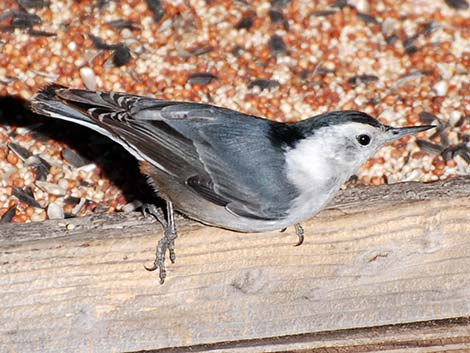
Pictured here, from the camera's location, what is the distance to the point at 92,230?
2725 millimetres

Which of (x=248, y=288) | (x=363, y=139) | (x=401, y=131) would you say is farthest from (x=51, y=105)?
(x=401, y=131)

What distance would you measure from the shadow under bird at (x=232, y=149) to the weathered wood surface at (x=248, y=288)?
0.19m

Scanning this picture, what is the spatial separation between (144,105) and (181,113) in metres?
0.13

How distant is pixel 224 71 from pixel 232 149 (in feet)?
2.58

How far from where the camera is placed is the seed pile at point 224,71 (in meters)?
3.43

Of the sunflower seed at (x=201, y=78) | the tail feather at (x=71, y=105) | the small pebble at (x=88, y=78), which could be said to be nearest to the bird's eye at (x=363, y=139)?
the tail feather at (x=71, y=105)

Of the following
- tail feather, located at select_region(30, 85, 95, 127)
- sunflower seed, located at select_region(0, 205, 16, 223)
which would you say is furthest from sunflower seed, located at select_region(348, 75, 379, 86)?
sunflower seed, located at select_region(0, 205, 16, 223)

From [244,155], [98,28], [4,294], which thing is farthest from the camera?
[98,28]

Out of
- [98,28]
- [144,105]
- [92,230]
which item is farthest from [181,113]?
[98,28]

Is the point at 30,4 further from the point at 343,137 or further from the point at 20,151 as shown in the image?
the point at 343,137

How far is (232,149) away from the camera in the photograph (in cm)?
295

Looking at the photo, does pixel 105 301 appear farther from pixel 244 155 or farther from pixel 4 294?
pixel 244 155

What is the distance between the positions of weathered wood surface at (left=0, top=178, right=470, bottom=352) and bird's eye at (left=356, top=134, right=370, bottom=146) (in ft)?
0.96

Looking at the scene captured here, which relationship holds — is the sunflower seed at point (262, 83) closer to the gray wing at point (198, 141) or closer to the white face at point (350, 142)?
the gray wing at point (198, 141)
